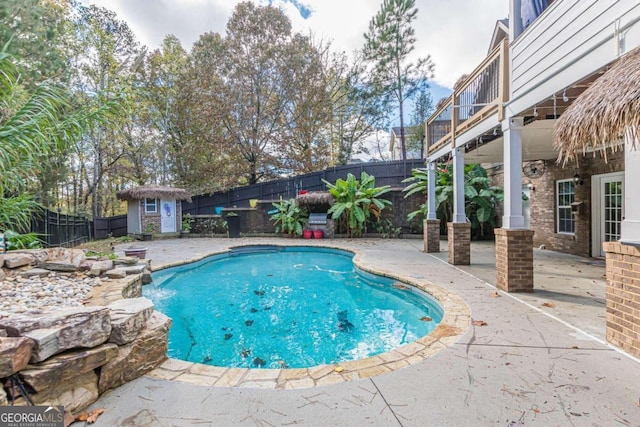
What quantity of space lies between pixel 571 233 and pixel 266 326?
7510 millimetres

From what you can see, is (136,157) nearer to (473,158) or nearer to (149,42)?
(149,42)

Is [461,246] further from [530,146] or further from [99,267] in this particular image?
[99,267]

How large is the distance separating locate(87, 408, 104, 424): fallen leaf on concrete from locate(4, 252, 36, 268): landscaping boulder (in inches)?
143

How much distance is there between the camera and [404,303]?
4578mm

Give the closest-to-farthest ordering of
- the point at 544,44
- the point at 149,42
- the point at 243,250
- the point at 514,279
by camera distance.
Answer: the point at 544,44
the point at 514,279
the point at 243,250
the point at 149,42

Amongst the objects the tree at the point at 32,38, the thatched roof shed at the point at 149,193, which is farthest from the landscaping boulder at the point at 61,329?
the thatched roof shed at the point at 149,193

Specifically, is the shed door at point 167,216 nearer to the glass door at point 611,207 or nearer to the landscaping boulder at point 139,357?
the landscaping boulder at point 139,357

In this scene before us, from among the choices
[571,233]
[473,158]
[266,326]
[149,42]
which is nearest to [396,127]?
[473,158]

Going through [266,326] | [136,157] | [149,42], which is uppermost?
[149,42]

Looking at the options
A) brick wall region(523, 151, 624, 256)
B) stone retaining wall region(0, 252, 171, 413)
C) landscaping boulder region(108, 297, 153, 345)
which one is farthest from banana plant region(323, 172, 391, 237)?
stone retaining wall region(0, 252, 171, 413)

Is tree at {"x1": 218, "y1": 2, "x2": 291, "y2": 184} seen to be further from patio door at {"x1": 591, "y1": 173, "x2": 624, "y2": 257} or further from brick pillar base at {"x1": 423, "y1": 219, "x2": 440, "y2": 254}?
patio door at {"x1": 591, "y1": 173, "x2": 624, "y2": 257}

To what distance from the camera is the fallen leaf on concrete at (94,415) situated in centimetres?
174

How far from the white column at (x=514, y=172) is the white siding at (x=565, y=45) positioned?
0.73 ft

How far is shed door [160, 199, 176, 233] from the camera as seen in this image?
41.7 feet
